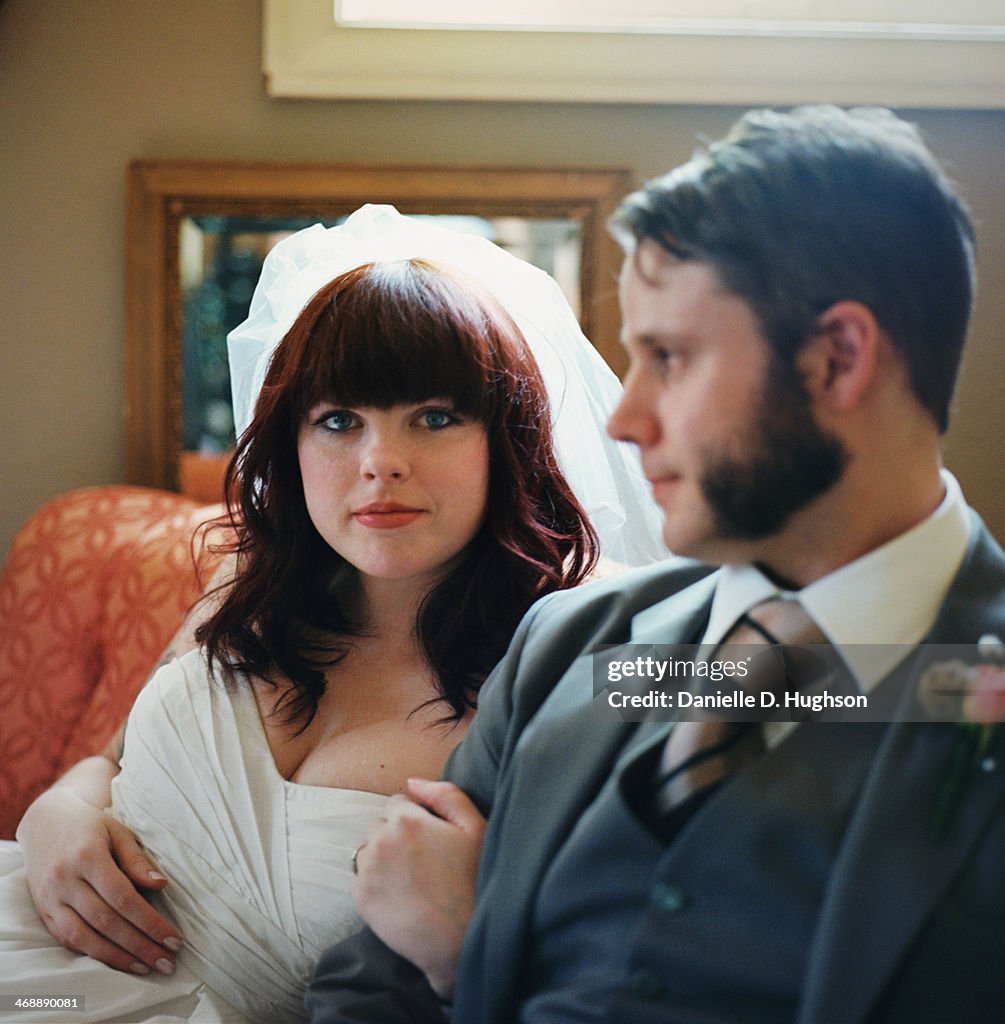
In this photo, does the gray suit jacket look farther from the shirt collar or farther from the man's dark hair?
the man's dark hair

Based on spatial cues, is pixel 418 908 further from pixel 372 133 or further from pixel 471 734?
pixel 372 133

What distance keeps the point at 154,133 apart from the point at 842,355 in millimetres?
1714

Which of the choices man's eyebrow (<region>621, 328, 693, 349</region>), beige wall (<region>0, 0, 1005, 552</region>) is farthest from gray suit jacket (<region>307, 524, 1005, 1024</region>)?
beige wall (<region>0, 0, 1005, 552</region>)

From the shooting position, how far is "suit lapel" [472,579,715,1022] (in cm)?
81

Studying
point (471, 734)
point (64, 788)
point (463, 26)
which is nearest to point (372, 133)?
point (463, 26)

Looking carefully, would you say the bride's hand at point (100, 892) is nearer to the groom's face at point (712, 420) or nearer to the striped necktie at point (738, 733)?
the striped necktie at point (738, 733)

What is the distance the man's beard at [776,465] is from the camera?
0.68m

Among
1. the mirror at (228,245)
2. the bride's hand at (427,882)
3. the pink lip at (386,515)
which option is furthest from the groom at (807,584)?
the mirror at (228,245)

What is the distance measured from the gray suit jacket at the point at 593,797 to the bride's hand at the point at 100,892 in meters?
0.33

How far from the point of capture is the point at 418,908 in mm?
901

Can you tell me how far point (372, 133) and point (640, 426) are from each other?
4.88ft

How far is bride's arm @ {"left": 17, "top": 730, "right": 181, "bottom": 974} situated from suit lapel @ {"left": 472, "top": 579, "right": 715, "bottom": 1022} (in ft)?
1.70

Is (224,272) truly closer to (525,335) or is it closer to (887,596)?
(525,335)

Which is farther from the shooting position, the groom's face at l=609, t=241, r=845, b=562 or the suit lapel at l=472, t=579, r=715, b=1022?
the suit lapel at l=472, t=579, r=715, b=1022
